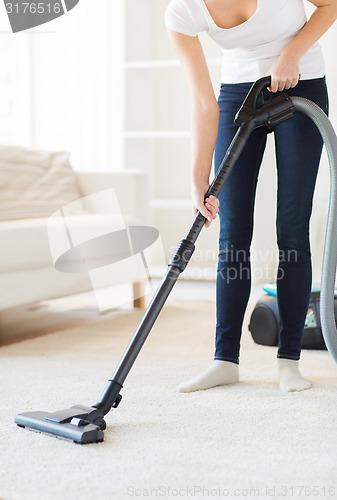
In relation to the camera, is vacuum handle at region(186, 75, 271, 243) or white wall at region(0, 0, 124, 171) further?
white wall at region(0, 0, 124, 171)

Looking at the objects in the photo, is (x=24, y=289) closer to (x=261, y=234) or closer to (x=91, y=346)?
(x=91, y=346)

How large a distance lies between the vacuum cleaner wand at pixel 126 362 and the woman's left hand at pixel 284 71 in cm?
6

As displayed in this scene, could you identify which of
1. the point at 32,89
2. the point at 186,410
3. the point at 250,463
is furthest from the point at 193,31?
the point at 32,89

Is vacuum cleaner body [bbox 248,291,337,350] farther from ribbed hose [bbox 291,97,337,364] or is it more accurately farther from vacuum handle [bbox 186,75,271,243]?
vacuum handle [bbox 186,75,271,243]

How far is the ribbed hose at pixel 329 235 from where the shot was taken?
1573mm

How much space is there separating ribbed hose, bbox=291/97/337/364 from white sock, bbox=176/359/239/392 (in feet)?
0.93

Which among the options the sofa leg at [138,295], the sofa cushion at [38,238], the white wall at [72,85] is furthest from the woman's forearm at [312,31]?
the white wall at [72,85]

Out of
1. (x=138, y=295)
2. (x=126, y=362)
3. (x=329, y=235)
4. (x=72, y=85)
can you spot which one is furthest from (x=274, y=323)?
(x=72, y=85)

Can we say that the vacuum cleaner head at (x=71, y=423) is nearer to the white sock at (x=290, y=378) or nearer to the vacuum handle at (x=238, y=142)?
the vacuum handle at (x=238, y=142)

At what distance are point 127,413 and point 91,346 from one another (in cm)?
76

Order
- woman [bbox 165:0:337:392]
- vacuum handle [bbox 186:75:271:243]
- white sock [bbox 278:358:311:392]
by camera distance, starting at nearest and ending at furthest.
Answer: vacuum handle [bbox 186:75:271:243], woman [bbox 165:0:337:392], white sock [bbox 278:358:311:392]

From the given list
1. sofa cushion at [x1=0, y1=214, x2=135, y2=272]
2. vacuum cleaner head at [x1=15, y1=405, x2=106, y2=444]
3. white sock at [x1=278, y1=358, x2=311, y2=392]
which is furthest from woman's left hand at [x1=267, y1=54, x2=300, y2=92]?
sofa cushion at [x1=0, y1=214, x2=135, y2=272]

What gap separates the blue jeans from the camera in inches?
67.2

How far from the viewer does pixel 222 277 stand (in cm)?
177
